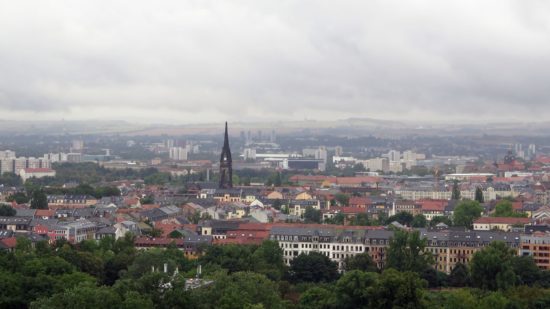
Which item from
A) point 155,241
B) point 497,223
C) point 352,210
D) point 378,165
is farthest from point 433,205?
point 378,165

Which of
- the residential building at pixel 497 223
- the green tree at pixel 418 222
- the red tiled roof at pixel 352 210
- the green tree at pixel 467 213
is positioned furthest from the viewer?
the red tiled roof at pixel 352 210

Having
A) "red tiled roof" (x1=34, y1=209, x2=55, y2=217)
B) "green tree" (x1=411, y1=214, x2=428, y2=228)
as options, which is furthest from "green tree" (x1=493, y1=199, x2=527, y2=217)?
"red tiled roof" (x1=34, y1=209, x2=55, y2=217)

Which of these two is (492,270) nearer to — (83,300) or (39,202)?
(83,300)

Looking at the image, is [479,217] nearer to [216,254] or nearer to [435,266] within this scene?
[435,266]

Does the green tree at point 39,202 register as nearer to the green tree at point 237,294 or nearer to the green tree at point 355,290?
the green tree at point 237,294

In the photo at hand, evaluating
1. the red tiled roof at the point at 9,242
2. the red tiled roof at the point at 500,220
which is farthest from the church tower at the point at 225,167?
the red tiled roof at the point at 9,242

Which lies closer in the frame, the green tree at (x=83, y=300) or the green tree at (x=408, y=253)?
the green tree at (x=83, y=300)
